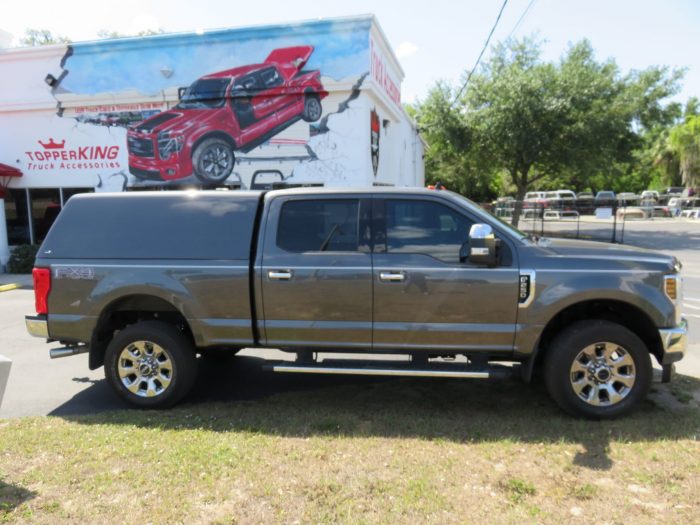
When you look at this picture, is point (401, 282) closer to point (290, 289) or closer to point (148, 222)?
point (290, 289)

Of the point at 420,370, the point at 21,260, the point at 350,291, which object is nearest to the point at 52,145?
the point at 21,260

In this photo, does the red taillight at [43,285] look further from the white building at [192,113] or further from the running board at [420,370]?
the white building at [192,113]

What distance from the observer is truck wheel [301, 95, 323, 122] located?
13320 mm

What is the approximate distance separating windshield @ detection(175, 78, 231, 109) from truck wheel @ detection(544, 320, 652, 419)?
11.8 m

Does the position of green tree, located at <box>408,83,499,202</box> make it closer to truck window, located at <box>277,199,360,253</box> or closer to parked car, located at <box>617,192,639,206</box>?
parked car, located at <box>617,192,639,206</box>

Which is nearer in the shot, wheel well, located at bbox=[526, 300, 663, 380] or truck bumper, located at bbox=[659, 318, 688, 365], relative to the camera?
truck bumper, located at bbox=[659, 318, 688, 365]

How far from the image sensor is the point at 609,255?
4.29m

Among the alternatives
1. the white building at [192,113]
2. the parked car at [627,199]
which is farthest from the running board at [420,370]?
the parked car at [627,199]

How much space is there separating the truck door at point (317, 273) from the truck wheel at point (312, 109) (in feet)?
30.3

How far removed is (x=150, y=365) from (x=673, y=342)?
444 cm

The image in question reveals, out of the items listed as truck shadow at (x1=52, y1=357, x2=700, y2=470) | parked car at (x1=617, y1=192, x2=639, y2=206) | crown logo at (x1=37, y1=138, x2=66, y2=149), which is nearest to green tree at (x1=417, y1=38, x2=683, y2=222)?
parked car at (x1=617, y1=192, x2=639, y2=206)

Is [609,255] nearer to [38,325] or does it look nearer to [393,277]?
[393,277]

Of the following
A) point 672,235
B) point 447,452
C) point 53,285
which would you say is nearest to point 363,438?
point 447,452

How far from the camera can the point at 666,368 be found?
4.32 m
